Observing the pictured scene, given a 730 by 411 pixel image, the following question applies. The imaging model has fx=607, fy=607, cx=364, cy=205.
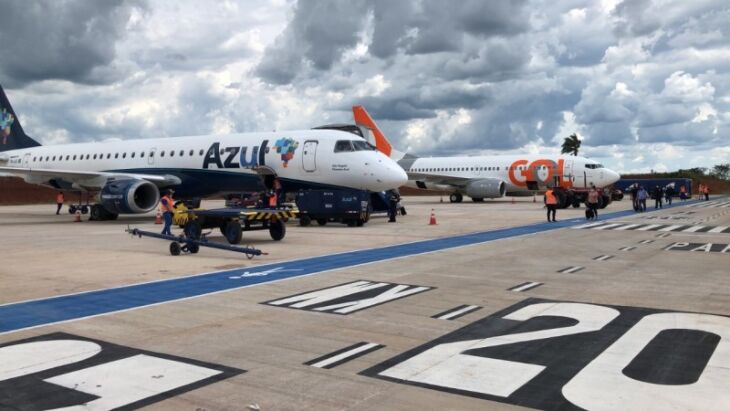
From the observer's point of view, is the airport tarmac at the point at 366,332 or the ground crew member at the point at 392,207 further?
the ground crew member at the point at 392,207

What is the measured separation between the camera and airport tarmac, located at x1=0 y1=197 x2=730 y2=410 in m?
5.05

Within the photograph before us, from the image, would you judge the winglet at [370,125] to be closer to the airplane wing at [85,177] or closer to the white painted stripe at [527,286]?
the airplane wing at [85,177]

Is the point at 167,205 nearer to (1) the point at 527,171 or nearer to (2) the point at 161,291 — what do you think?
(2) the point at 161,291

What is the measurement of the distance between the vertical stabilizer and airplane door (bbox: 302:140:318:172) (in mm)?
23105

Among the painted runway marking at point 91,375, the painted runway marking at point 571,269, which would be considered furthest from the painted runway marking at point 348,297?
the painted runway marking at point 571,269

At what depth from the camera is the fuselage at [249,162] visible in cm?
2523

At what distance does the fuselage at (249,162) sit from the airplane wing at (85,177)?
15.9 inches

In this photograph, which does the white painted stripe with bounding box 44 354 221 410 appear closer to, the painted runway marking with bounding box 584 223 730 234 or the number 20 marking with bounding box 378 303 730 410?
the number 20 marking with bounding box 378 303 730 410

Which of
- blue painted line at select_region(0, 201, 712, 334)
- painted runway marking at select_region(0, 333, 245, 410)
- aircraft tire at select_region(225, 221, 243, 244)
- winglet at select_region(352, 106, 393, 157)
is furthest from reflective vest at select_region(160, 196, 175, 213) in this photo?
winglet at select_region(352, 106, 393, 157)

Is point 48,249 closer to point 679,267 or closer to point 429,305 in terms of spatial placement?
point 429,305

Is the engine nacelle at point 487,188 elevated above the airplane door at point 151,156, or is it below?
below

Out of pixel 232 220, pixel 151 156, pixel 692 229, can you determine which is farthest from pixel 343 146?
pixel 692 229

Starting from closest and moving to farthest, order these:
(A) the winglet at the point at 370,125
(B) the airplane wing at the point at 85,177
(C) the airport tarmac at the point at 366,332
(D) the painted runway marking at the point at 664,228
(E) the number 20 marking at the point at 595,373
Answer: (E) the number 20 marking at the point at 595,373 → (C) the airport tarmac at the point at 366,332 → (D) the painted runway marking at the point at 664,228 → (B) the airplane wing at the point at 85,177 → (A) the winglet at the point at 370,125

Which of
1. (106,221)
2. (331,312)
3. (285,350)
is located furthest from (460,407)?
(106,221)
